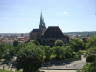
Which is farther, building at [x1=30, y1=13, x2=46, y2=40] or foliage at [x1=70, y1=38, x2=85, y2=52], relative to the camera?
building at [x1=30, y1=13, x2=46, y2=40]

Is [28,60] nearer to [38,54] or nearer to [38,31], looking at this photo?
[38,54]

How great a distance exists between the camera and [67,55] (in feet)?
155

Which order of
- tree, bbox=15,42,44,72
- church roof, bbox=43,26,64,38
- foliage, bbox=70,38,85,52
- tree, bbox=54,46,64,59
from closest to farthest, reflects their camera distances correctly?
tree, bbox=15,42,44,72, tree, bbox=54,46,64,59, foliage, bbox=70,38,85,52, church roof, bbox=43,26,64,38

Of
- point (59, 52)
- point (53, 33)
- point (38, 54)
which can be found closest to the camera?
point (38, 54)

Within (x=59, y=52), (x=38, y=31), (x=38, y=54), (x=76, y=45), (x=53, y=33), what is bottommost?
(x=59, y=52)

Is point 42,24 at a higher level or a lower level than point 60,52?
higher

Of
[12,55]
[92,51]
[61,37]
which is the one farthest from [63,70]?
[61,37]

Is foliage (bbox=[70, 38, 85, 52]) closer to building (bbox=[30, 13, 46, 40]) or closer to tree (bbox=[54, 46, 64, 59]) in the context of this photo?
tree (bbox=[54, 46, 64, 59])

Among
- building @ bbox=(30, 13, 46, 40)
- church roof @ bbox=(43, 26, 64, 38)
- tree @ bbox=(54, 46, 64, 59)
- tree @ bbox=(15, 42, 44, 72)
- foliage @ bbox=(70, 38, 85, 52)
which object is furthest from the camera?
building @ bbox=(30, 13, 46, 40)

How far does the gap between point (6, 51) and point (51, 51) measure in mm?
11261

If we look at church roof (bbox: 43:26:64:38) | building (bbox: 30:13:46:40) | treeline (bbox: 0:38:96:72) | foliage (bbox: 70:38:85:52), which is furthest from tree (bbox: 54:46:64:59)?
building (bbox: 30:13:46:40)

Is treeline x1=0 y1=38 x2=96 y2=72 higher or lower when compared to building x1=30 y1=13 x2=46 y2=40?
lower

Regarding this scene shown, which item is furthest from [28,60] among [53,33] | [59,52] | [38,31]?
[38,31]

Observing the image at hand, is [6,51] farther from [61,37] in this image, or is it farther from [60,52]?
[61,37]
